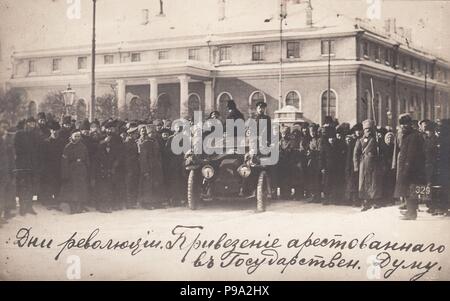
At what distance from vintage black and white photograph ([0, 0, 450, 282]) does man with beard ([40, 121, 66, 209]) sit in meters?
0.02

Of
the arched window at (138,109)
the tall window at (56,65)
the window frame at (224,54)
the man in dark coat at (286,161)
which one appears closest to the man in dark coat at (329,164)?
the man in dark coat at (286,161)

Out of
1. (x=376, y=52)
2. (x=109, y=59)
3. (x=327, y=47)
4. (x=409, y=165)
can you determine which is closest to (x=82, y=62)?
(x=109, y=59)

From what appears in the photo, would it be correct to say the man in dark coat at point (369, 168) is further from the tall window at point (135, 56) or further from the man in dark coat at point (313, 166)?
the tall window at point (135, 56)

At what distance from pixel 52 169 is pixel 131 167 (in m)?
1.06

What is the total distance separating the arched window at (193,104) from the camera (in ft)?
25.2

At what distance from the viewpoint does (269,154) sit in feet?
24.9

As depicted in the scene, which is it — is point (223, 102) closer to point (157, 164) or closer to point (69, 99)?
point (157, 164)

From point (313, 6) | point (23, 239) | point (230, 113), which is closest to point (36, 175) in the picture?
point (23, 239)

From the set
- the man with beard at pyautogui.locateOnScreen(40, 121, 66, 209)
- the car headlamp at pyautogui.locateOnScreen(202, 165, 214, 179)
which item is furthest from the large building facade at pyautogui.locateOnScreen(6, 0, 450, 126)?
the car headlamp at pyautogui.locateOnScreen(202, 165, 214, 179)

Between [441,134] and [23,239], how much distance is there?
5.66 metres

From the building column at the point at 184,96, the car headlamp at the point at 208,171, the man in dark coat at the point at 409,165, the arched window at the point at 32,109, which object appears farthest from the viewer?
the arched window at the point at 32,109

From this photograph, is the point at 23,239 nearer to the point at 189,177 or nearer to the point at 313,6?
the point at 189,177

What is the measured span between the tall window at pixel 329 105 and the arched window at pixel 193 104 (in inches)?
66.4

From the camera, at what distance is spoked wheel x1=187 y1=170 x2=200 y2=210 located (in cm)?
747
